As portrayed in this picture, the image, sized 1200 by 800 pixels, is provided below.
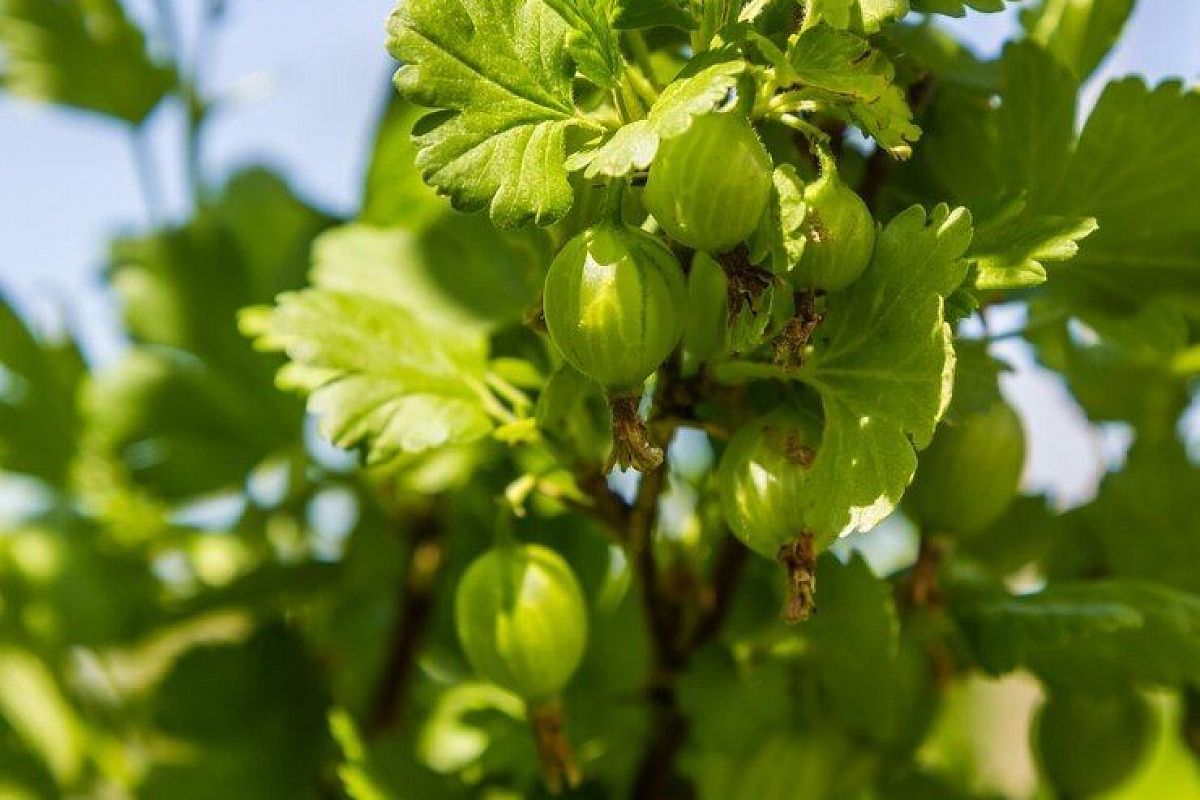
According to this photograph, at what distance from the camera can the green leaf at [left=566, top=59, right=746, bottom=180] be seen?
412 millimetres

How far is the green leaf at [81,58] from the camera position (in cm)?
101

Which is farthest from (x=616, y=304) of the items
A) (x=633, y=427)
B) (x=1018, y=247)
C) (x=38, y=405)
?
(x=38, y=405)

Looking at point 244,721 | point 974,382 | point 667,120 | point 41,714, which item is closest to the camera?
point 667,120

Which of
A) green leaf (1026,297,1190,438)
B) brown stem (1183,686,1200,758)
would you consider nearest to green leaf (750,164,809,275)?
green leaf (1026,297,1190,438)

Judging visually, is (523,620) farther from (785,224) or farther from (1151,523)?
(1151,523)

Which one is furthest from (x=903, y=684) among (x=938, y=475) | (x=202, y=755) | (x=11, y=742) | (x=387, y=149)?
(x=11, y=742)

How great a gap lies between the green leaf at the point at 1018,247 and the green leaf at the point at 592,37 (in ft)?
0.49

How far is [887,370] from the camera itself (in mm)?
473

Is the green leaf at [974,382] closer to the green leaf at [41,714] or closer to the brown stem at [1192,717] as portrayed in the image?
the brown stem at [1192,717]

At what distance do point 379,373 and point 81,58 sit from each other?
59 centimetres

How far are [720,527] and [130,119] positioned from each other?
0.64 metres

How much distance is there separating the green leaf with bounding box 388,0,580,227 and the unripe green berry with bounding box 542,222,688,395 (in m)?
0.02

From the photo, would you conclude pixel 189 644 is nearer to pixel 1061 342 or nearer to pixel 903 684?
pixel 903 684

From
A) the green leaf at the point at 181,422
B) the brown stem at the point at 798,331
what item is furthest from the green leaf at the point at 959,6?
the green leaf at the point at 181,422
